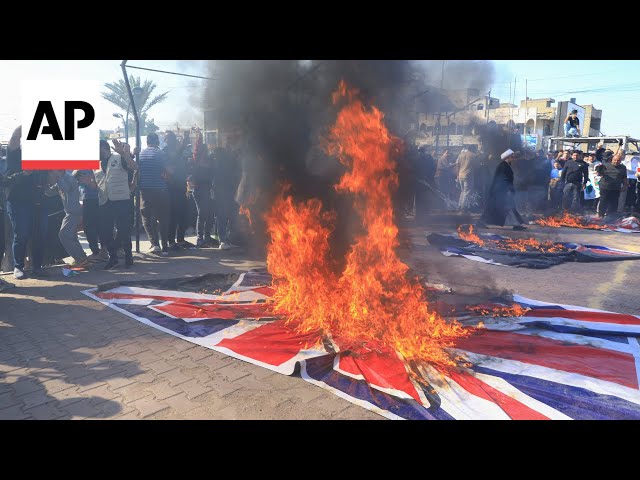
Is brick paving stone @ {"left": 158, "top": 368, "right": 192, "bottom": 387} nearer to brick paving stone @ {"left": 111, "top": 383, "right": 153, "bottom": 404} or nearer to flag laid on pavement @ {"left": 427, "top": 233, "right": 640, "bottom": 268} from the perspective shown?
brick paving stone @ {"left": 111, "top": 383, "right": 153, "bottom": 404}

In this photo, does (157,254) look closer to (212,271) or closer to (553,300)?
(212,271)

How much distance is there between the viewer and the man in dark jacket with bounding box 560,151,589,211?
1523 cm

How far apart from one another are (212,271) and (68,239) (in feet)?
7.91

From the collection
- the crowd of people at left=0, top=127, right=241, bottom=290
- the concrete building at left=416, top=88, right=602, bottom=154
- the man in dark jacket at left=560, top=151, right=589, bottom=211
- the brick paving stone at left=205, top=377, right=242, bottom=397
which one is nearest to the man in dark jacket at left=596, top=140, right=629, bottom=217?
the man in dark jacket at left=560, top=151, right=589, bottom=211

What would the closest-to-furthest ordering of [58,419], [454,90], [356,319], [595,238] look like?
1. [58,419]
2. [356,319]
3. [454,90]
4. [595,238]

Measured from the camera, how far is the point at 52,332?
15.8 ft

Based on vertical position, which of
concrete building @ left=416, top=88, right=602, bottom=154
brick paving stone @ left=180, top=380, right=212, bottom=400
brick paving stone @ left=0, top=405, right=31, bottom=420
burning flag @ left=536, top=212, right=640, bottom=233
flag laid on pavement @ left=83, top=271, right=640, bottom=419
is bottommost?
brick paving stone @ left=0, top=405, right=31, bottom=420

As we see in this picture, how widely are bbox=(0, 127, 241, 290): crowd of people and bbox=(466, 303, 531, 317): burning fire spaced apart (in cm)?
426

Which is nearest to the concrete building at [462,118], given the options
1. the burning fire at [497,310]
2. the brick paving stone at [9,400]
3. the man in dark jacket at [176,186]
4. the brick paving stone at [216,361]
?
the burning fire at [497,310]

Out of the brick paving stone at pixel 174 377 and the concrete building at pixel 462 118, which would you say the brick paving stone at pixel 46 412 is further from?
the concrete building at pixel 462 118

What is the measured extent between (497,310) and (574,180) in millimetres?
12141

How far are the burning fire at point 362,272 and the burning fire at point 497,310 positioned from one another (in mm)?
615

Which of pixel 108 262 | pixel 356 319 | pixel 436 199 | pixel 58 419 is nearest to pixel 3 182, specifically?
pixel 108 262

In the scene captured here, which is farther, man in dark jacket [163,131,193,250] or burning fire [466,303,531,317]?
man in dark jacket [163,131,193,250]
